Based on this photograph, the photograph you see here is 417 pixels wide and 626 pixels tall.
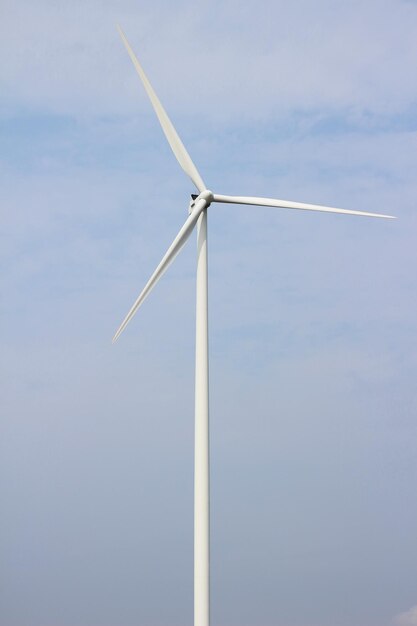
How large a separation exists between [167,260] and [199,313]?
186 centimetres

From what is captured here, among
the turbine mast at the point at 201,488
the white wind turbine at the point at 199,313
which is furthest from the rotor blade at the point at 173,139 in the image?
the turbine mast at the point at 201,488

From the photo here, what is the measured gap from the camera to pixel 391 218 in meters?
23.1

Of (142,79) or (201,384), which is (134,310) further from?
(142,79)

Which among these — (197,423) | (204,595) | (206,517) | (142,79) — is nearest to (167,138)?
(142,79)

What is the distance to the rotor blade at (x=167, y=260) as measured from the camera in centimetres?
2278

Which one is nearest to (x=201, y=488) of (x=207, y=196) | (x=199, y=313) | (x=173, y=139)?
(x=199, y=313)

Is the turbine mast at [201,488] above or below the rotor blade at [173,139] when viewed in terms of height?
below

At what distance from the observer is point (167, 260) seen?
75.4 feet

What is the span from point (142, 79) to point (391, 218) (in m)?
7.65

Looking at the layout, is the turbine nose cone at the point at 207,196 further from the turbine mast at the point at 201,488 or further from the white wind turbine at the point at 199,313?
the turbine mast at the point at 201,488

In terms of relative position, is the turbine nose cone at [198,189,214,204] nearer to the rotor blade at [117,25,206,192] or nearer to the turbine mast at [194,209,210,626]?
the rotor blade at [117,25,206,192]

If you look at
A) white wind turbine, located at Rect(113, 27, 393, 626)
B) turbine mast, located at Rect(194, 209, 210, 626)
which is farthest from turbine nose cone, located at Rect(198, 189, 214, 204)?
turbine mast, located at Rect(194, 209, 210, 626)

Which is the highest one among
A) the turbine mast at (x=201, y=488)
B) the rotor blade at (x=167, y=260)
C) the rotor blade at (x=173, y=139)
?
the rotor blade at (x=173, y=139)

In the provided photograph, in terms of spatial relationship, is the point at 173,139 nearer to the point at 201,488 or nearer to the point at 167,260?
the point at 167,260
